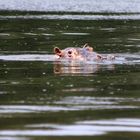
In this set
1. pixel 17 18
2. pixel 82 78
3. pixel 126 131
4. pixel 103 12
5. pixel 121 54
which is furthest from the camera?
pixel 103 12

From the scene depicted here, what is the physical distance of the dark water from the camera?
398 inches

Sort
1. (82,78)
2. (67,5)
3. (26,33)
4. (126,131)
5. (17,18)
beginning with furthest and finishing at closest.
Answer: (67,5)
(17,18)
(26,33)
(82,78)
(126,131)

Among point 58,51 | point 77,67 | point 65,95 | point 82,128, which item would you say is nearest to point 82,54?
point 58,51

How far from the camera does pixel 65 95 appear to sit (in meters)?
13.4

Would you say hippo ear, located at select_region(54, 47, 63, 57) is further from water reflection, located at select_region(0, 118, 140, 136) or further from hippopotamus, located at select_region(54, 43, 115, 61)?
water reflection, located at select_region(0, 118, 140, 136)

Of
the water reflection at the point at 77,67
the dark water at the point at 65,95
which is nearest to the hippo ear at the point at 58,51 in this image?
the water reflection at the point at 77,67

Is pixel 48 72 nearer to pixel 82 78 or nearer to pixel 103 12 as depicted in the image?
pixel 82 78

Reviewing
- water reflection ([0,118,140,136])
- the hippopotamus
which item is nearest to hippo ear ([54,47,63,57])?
the hippopotamus

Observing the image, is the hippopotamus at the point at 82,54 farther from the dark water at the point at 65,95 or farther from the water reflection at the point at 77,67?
the dark water at the point at 65,95

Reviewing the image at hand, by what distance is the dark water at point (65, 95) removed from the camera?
33.2 feet

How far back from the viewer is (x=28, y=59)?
2033 cm

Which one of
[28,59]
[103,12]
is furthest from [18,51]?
[103,12]

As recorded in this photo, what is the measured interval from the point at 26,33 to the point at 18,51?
8.51m

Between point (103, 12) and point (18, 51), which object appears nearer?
point (18, 51)
